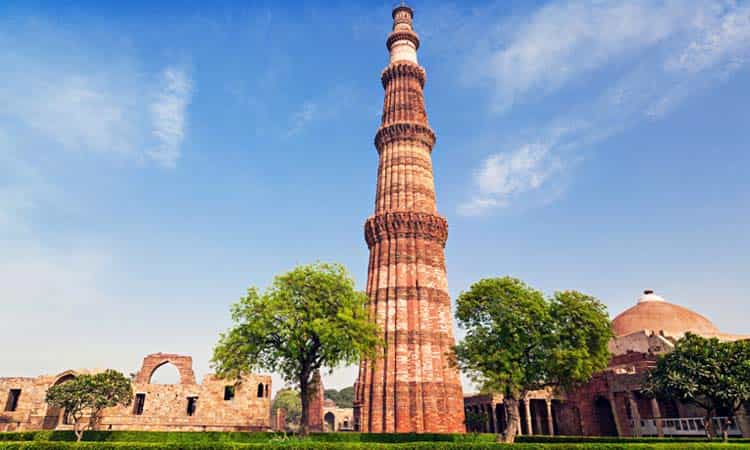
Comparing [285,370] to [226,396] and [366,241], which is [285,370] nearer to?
[366,241]

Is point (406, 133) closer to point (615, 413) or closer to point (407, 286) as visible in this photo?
point (407, 286)

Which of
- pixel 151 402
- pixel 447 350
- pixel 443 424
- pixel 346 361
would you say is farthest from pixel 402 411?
pixel 151 402

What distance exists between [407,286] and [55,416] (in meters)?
34.2

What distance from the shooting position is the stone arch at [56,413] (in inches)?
1598

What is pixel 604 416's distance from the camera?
1526 inches

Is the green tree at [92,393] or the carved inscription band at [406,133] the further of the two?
the carved inscription band at [406,133]

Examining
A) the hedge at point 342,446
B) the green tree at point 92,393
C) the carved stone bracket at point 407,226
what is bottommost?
the hedge at point 342,446

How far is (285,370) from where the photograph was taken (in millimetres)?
26016

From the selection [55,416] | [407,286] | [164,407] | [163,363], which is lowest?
[55,416]

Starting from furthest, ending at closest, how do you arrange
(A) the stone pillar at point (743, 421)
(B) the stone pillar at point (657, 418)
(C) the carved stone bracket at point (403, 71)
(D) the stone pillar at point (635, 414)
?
1. (C) the carved stone bracket at point (403, 71)
2. (D) the stone pillar at point (635, 414)
3. (B) the stone pillar at point (657, 418)
4. (A) the stone pillar at point (743, 421)

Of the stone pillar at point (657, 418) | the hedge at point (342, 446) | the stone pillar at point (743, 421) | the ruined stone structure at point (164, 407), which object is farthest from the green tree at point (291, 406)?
the hedge at point (342, 446)

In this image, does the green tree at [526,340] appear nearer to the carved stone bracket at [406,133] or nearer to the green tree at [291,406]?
the carved stone bracket at [406,133]

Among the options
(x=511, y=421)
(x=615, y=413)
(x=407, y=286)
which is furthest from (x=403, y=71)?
(x=615, y=413)

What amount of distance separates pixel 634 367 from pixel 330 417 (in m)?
63.4
